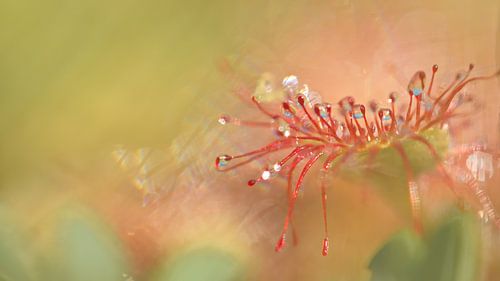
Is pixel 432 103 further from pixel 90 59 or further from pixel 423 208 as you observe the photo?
pixel 90 59

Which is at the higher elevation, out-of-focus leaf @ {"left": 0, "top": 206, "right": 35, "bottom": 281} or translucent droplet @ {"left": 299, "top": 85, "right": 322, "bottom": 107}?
translucent droplet @ {"left": 299, "top": 85, "right": 322, "bottom": 107}

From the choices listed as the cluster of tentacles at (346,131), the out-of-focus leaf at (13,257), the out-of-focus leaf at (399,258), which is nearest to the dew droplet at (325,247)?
the cluster of tentacles at (346,131)

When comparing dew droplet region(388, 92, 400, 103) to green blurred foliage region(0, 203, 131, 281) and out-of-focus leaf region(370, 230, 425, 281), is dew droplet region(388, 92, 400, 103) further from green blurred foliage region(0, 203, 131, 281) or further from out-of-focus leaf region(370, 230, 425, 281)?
green blurred foliage region(0, 203, 131, 281)

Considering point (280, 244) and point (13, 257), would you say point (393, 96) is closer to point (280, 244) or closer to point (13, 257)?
point (280, 244)

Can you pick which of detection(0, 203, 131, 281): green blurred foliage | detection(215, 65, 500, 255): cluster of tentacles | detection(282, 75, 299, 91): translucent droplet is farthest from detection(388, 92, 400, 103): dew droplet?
detection(0, 203, 131, 281): green blurred foliage

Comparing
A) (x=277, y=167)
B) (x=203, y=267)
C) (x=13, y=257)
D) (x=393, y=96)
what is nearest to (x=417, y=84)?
(x=393, y=96)

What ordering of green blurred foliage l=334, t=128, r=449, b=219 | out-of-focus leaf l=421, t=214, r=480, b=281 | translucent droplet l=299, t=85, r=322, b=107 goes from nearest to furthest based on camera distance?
out-of-focus leaf l=421, t=214, r=480, b=281 → green blurred foliage l=334, t=128, r=449, b=219 → translucent droplet l=299, t=85, r=322, b=107

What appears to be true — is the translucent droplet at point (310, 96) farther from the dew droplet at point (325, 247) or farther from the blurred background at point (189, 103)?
the dew droplet at point (325, 247)
